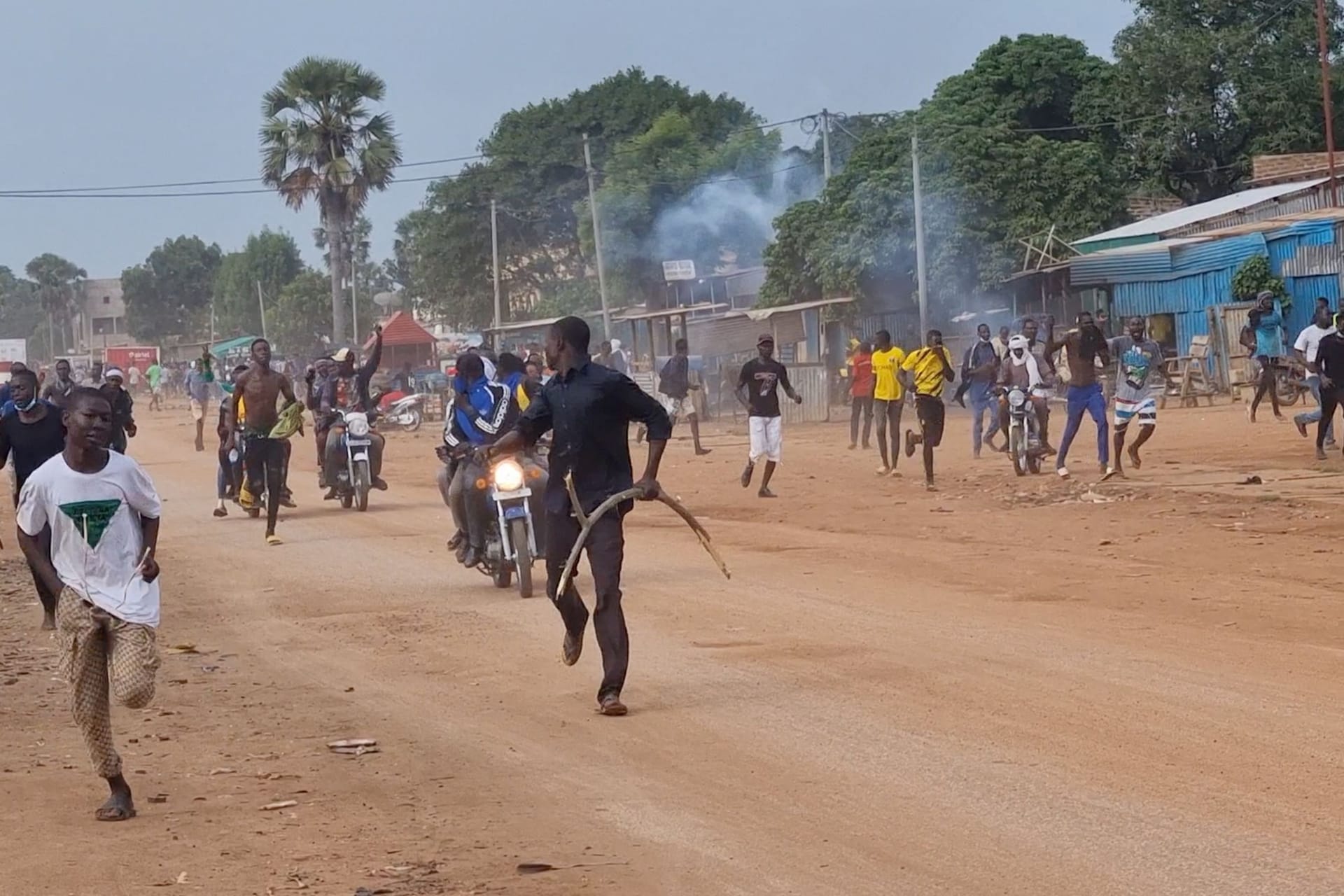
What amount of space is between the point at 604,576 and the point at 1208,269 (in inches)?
1154

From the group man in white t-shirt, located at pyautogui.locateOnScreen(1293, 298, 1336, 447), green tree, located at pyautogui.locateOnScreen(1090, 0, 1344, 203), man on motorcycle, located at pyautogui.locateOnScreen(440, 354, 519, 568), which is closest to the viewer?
man on motorcycle, located at pyautogui.locateOnScreen(440, 354, 519, 568)

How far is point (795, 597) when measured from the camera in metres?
12.0

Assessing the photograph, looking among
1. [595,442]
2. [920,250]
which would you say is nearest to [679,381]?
[920,250]

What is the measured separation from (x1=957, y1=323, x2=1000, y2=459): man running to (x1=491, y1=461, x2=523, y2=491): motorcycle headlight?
9866 mm

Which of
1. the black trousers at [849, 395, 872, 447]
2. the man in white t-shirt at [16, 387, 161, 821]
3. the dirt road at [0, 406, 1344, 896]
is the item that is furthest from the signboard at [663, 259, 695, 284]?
the man in white t-shirt at [16, 387, 161, 821]

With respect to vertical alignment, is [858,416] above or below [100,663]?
above

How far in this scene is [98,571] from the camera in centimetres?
A: 689

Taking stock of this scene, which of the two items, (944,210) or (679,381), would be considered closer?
(679,381)

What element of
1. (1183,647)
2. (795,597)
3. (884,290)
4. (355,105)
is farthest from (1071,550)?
(355,105)

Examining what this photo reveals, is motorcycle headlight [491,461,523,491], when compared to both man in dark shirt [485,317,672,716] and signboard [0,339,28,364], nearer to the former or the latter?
man in dark shirt [485,317,672,716]

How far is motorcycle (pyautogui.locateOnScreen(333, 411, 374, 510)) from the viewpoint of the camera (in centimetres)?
1995

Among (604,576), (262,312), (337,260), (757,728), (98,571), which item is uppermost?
(262,312)

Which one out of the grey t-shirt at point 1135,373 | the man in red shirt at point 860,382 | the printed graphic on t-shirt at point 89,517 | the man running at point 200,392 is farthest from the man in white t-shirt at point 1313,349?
the man running at point 200,392

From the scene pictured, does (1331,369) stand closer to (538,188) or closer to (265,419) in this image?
(265,419)
